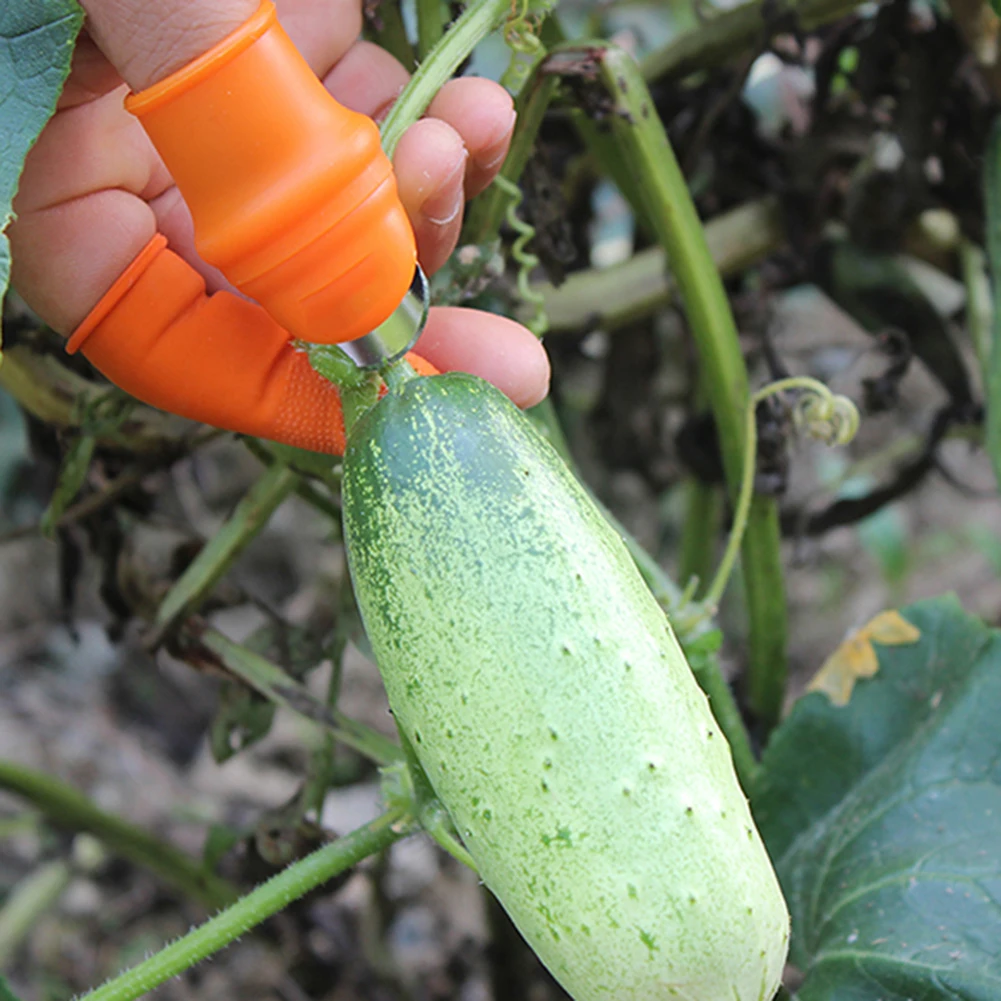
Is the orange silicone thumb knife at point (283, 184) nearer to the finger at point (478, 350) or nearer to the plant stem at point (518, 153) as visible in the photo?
the finger at point (478, 350)

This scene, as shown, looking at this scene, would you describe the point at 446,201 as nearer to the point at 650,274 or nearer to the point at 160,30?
the point at 160,30

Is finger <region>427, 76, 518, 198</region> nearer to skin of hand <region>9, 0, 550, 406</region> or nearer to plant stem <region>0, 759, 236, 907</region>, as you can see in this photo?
skin of hand <region>9, 0, 550, 406</region>

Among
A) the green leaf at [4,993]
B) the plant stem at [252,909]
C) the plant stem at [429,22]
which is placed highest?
the plant stem at [429,22]

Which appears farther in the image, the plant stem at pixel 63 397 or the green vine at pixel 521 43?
the plant stem at pixel 63 397

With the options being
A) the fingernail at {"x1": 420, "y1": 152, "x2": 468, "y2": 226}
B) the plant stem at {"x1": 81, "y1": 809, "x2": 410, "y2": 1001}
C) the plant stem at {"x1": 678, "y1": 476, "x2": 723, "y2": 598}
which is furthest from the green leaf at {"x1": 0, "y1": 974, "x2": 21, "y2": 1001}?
the plant stem at {"x1": 678, "y1": 476, "x2": 723, "y2": 598}

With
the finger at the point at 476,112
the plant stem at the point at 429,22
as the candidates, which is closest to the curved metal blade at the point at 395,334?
the finger at the point at 476,112
